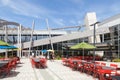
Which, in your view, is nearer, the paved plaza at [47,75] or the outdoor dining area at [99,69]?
the outdoor dining area at [99,69]

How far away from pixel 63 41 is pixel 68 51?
7.83 feet

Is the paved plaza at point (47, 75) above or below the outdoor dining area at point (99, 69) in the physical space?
below

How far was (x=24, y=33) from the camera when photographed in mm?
71875

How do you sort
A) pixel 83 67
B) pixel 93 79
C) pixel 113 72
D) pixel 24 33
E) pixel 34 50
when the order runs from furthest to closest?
pixel 24 33 → pixel 34 50 → pixel 83 67 → pixel 93 79 → pixel 113 72

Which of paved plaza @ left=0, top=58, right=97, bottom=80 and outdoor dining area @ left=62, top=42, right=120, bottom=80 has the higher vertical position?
outdoor dining area @ left=62, top=42, right=120, bottom=80

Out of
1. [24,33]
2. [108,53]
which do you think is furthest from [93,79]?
[24,33]

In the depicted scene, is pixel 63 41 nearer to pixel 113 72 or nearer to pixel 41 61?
pixel 41 61

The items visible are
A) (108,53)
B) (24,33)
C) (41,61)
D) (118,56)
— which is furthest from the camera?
(24,33)

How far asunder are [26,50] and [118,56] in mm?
23133

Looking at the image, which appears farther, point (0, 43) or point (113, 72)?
point (0, 43)

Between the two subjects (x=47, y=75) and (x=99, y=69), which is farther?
(x=47, y=75)

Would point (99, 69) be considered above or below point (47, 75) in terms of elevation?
above

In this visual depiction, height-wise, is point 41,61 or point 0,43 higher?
point 0,43

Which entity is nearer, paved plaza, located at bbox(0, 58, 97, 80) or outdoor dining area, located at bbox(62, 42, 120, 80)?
outdoor dining area, located at bbox(62, 42, 120, 80)
